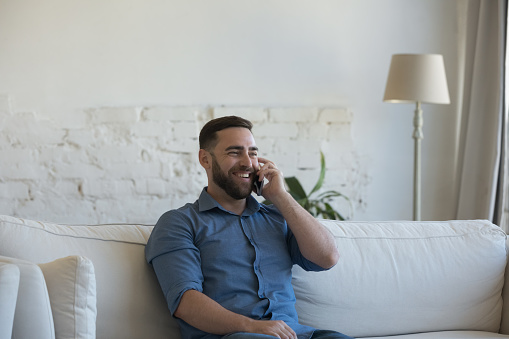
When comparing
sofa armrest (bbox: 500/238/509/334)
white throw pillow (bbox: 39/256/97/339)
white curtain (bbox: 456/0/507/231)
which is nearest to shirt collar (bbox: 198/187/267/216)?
white throw pillow (bbox: 39/256/97/339)

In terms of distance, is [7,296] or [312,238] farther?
[312,238]

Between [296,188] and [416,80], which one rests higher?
[416,80]

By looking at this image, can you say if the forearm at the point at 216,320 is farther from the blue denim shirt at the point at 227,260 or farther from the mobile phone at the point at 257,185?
the mobile phone at the point at 257,185

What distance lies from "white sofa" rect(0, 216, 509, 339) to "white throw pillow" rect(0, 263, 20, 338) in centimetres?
6

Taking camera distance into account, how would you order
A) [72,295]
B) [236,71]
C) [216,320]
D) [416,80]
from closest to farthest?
[72,295]
[216,320]
[416,80]
[236,71]

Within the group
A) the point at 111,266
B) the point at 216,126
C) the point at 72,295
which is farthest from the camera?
the point at 216,126

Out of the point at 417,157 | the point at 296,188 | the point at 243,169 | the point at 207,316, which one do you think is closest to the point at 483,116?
the point at 417,157

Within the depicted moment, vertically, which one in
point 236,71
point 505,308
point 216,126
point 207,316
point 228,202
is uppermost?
point 236,71

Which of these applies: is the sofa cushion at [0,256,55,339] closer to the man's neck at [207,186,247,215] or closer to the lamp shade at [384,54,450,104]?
the man's neck at [207,186,247,215]

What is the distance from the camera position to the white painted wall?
3354 millimetres

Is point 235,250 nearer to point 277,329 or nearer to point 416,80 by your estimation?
point 277,329

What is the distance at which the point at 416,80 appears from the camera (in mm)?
3447

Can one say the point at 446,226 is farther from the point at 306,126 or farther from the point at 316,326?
the point at 306,126

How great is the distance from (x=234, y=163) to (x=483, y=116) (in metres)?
2.10
